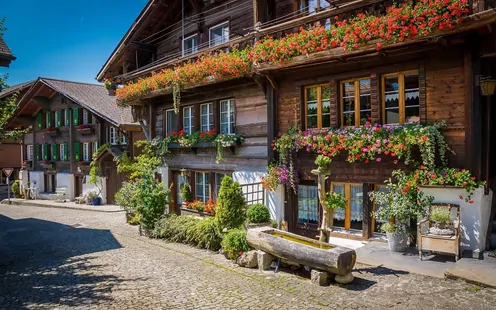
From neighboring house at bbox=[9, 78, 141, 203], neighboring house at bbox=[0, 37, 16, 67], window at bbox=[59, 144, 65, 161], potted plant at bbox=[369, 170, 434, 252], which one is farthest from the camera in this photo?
window at bbox=[59, 144, 65, 161]

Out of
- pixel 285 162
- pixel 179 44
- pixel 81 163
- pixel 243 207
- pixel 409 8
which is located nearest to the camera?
pixel 409 8

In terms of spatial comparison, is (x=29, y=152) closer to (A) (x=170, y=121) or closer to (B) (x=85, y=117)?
(B) (x=85, y=117)

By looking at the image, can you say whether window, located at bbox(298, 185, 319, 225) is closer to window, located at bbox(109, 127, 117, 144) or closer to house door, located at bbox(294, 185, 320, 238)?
house door, located at bbox(294, 185, 320, 238)

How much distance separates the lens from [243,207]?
11.2m

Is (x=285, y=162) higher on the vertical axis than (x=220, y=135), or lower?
lower

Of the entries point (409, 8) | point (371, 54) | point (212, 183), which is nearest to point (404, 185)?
point (371, 54)

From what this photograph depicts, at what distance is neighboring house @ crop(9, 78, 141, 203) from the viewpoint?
2573 centimetres

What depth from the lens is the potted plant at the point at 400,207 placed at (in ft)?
30.5

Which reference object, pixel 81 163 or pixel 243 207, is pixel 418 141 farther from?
pixel 81 163

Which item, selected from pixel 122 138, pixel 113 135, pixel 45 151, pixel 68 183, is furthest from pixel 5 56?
pixel 45 151

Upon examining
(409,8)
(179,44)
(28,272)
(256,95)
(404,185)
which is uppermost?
(179,44)

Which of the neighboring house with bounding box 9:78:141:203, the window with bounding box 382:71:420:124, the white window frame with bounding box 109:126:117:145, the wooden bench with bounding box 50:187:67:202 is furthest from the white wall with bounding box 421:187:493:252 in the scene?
the wooden bench with bounding box 50:187:67:202

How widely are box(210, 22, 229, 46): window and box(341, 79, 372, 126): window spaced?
5.95 meters

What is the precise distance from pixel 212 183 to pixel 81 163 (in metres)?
16.2
